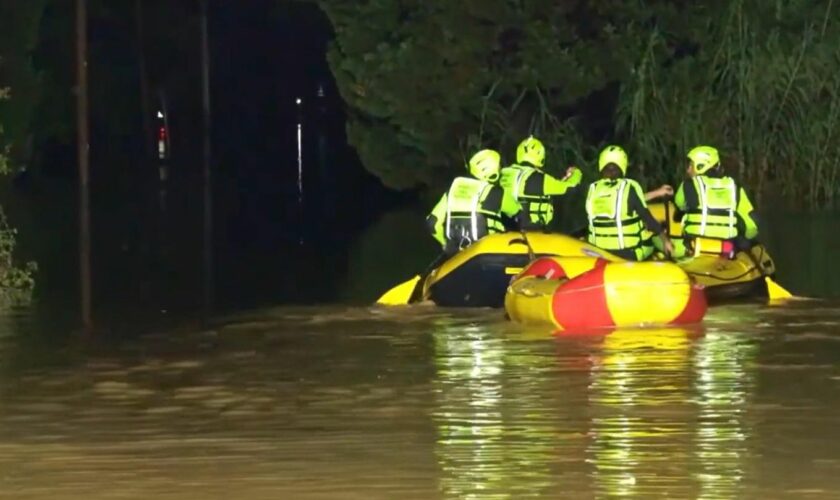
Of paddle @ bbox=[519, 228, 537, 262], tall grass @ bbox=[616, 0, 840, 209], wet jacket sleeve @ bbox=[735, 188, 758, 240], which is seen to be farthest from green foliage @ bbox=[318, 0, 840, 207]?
paddle @ bbox=[519, 228, 537, 262]

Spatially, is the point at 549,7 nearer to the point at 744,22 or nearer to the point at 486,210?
the point at 744,22

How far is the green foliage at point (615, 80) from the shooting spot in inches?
1394

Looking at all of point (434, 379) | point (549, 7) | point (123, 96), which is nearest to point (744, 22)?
point (549, 7)

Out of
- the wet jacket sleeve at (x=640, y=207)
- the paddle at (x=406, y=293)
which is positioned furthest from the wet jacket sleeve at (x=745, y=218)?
the paddle at (x=406, y=293)

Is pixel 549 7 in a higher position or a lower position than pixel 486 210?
higher

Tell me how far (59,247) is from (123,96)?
46.9 m

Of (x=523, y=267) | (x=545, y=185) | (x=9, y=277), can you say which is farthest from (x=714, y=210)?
(x=9, y=277)

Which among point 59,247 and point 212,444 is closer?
point 212,444

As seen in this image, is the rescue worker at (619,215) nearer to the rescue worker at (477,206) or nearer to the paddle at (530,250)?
the paddle at (530,250)

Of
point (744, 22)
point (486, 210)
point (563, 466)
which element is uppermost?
point (744, 22)

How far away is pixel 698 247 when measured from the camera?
20250 millimetres

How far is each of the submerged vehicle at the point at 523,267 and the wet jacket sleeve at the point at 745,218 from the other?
0.80 feet

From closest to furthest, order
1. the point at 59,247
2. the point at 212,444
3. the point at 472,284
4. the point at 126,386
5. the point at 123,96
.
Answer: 1. the point at 212,444
2. the point at 126,386
3. the point at 472,284
4. the point at 59,247
5. the point at 123,96

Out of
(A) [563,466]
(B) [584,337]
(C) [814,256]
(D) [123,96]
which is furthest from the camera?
(D) [123,96]
